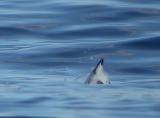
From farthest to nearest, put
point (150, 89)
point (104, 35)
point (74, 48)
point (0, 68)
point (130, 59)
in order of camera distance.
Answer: point (104, 35) → point (74, 48) → point (130, 59) → point (0, 68) → point (150, 89)

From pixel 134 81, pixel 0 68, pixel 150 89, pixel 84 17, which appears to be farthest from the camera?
Result: pixel 84 17

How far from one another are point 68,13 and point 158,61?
3.38 metres

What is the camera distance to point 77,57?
1007 centimetres

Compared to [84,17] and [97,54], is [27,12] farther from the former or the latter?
[97,54]

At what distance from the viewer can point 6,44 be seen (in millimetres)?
10852

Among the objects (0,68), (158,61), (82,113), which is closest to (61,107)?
(82,113)

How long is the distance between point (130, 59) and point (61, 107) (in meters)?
2.81

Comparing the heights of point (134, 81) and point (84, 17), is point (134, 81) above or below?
below

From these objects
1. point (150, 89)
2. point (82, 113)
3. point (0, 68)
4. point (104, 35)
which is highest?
point (104, 35)

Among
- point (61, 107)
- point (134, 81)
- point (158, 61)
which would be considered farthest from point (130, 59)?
point (61, 107)

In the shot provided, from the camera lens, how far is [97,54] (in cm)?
1024

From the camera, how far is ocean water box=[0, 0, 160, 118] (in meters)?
7.24

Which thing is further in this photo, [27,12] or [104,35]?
[27,12]

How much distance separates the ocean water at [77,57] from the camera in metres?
7.24
